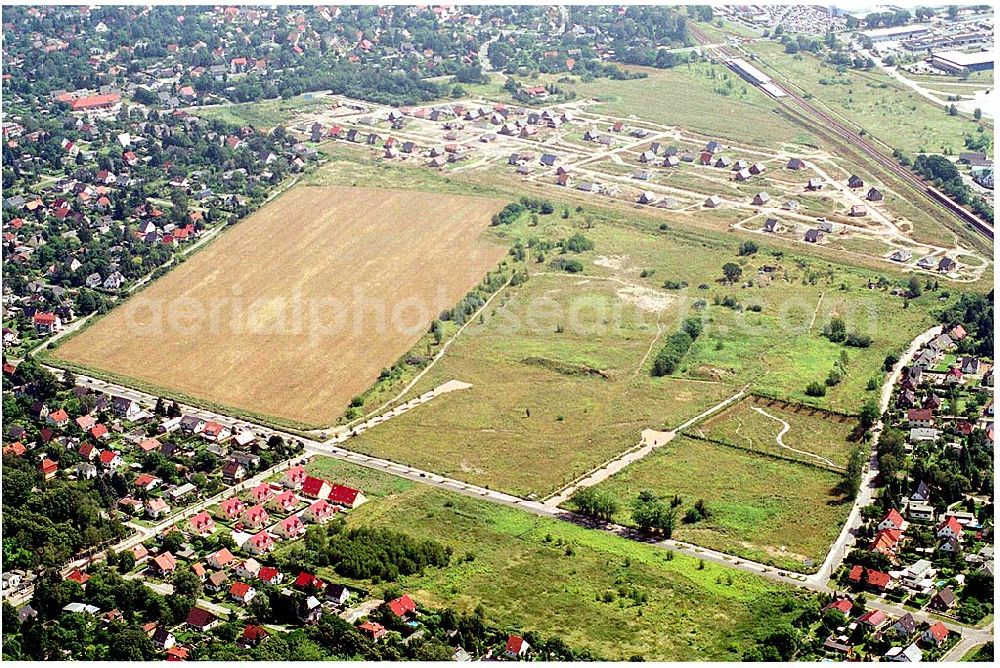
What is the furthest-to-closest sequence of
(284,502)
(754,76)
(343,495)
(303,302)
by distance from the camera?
1. (754,76)
2. (303,302)
3. (343,495)
4. (284,502)

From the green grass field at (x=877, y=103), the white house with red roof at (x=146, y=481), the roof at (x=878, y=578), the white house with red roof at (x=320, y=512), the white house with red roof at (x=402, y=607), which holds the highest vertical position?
the green grass field at (x=877, y=103)

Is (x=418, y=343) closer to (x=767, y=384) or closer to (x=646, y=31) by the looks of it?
(x=767, y=384)

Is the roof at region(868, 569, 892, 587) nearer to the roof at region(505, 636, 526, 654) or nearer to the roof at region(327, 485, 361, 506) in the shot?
the roof at region(505, 636, 526, 654)

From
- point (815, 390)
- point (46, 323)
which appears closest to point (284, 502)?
point (815, 390)

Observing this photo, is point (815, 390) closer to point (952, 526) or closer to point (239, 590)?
point (952, 526)

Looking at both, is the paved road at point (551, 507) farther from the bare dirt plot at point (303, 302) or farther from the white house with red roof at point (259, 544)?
the white house with red roof at point (259, 544)

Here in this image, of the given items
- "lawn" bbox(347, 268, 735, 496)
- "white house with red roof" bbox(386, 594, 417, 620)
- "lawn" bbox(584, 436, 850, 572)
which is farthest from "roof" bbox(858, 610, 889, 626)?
"lawn" bbox(347, 268, 735, 496)

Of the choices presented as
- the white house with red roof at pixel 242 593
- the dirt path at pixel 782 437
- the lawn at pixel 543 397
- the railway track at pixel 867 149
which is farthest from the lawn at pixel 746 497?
the railway track at pixel 867 149
